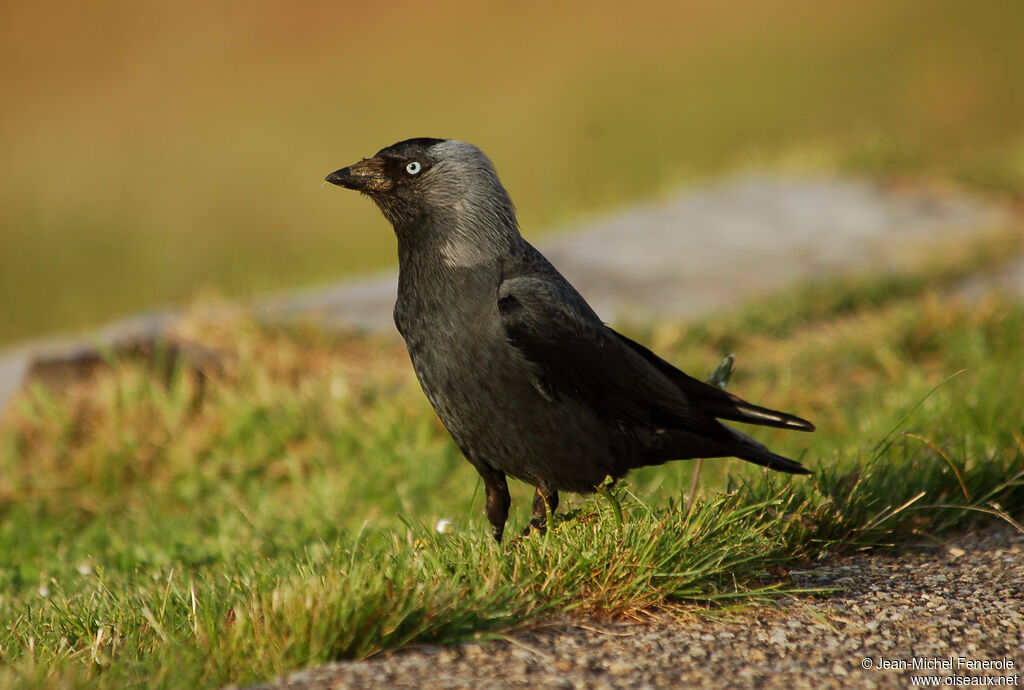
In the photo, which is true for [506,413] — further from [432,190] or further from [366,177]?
[366,177]

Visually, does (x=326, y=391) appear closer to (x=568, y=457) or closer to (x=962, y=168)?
(x=568, y=457)

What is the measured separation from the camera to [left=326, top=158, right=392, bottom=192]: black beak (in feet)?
12.0

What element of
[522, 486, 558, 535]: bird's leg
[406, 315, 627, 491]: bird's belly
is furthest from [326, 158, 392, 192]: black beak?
[522, 486, 558, 535]: bird's leg

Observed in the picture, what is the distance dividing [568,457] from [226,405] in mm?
3341

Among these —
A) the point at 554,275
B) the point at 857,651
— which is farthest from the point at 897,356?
the point at 857,651

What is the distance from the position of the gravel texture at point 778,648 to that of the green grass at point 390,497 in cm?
8

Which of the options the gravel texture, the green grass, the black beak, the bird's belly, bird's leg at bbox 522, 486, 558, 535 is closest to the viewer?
the gravel texture

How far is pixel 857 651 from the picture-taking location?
2.71 metres

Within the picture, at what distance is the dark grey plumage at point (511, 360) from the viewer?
3.31 metres

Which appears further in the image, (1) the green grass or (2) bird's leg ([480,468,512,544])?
(2) bird's leg ([480,468,512,544])

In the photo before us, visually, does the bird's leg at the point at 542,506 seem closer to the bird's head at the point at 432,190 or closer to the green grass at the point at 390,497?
the green grass at the point at 390,497

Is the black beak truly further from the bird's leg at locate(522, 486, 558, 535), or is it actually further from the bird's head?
the bird's leg at locate(522, 486, 558, 535)

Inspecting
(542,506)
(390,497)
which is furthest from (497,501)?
(390,497)

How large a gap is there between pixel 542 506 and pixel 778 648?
1.09 m
